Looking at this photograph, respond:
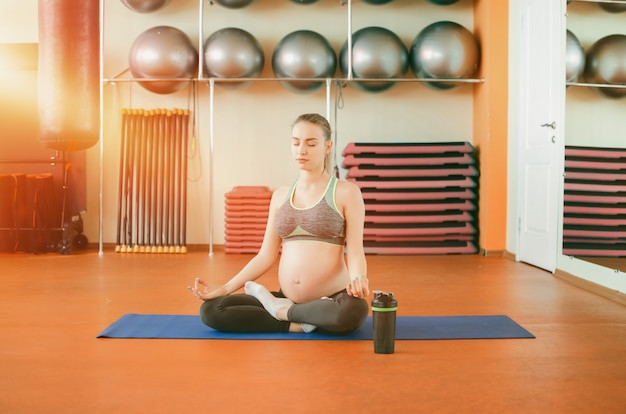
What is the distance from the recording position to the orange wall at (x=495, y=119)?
646 centimetres

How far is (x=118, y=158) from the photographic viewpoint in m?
7.11

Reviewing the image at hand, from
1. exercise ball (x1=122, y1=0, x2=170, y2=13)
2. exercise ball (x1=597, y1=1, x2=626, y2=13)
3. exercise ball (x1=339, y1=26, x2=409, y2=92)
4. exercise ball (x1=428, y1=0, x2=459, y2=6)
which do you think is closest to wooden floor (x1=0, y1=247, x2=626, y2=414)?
exercise ball (x1=597, y1=1, x2=626, y2=13)

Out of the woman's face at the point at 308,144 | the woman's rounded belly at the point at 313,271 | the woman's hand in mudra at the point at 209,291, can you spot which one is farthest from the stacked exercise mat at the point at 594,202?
the woman's hand in mudra at the point at 209,291

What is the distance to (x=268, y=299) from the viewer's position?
3.24 m

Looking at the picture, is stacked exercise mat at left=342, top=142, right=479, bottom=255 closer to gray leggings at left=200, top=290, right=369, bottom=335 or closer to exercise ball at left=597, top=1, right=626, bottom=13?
exercise ball at left=597, top=1, right=626, bottom=13

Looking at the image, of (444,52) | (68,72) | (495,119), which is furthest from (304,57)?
(68,72)

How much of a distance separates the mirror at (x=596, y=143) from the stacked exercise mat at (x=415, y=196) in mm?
1583

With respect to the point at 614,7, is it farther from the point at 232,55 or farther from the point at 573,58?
the point at 232,55

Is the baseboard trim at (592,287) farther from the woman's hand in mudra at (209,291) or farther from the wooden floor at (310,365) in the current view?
the woman's hand in mudra at (209,291)

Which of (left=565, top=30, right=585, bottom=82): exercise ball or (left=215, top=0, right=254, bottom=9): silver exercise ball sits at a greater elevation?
(left=215, top=0, right=254, bottom=9): silver exercise ball

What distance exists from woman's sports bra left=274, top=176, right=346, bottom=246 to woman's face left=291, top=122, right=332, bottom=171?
0.15 meters

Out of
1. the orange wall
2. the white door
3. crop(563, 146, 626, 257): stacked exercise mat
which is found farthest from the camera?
the orange wall

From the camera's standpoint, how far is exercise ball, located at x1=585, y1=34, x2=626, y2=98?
457 centimetres

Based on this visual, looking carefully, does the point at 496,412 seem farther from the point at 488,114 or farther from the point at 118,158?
the point at 118,158
